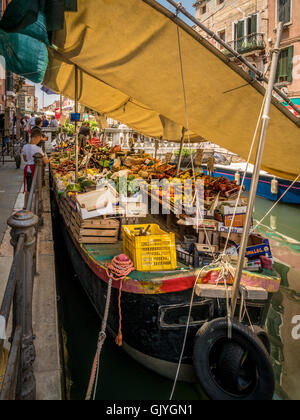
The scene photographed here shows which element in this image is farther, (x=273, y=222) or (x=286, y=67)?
(x=286, y=67)

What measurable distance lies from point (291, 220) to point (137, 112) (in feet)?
27.0

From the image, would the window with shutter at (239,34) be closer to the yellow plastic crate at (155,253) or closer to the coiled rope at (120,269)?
the yellow plastic crate at (155,253)

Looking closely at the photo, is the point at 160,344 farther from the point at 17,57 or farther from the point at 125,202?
the point at 17,57

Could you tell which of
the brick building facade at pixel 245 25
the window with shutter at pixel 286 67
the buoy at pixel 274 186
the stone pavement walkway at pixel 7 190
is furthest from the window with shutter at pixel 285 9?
the stone pavement walkway at pixel 7 190

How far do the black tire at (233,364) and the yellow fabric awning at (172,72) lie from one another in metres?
2.67

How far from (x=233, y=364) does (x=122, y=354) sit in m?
1.75

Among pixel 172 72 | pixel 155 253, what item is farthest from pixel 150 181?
pixel 155 253

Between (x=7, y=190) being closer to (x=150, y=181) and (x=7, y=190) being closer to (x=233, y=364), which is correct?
(x=150, y=181)

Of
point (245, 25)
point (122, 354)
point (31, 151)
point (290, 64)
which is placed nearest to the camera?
point (122, 354)

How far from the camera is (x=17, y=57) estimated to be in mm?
3734

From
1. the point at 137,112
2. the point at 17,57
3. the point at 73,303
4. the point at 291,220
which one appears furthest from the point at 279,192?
the point at 17,57

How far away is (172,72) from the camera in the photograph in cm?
408

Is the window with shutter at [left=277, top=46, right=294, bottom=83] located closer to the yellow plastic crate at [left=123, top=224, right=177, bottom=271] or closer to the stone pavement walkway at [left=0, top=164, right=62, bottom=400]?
the stone pavement walkway at [left=0, top=164, right=62, bottom=400]

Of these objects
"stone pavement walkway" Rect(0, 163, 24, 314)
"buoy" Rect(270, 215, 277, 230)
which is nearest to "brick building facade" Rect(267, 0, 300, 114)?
"buoy" Rect(270, 215, 277, 230)
